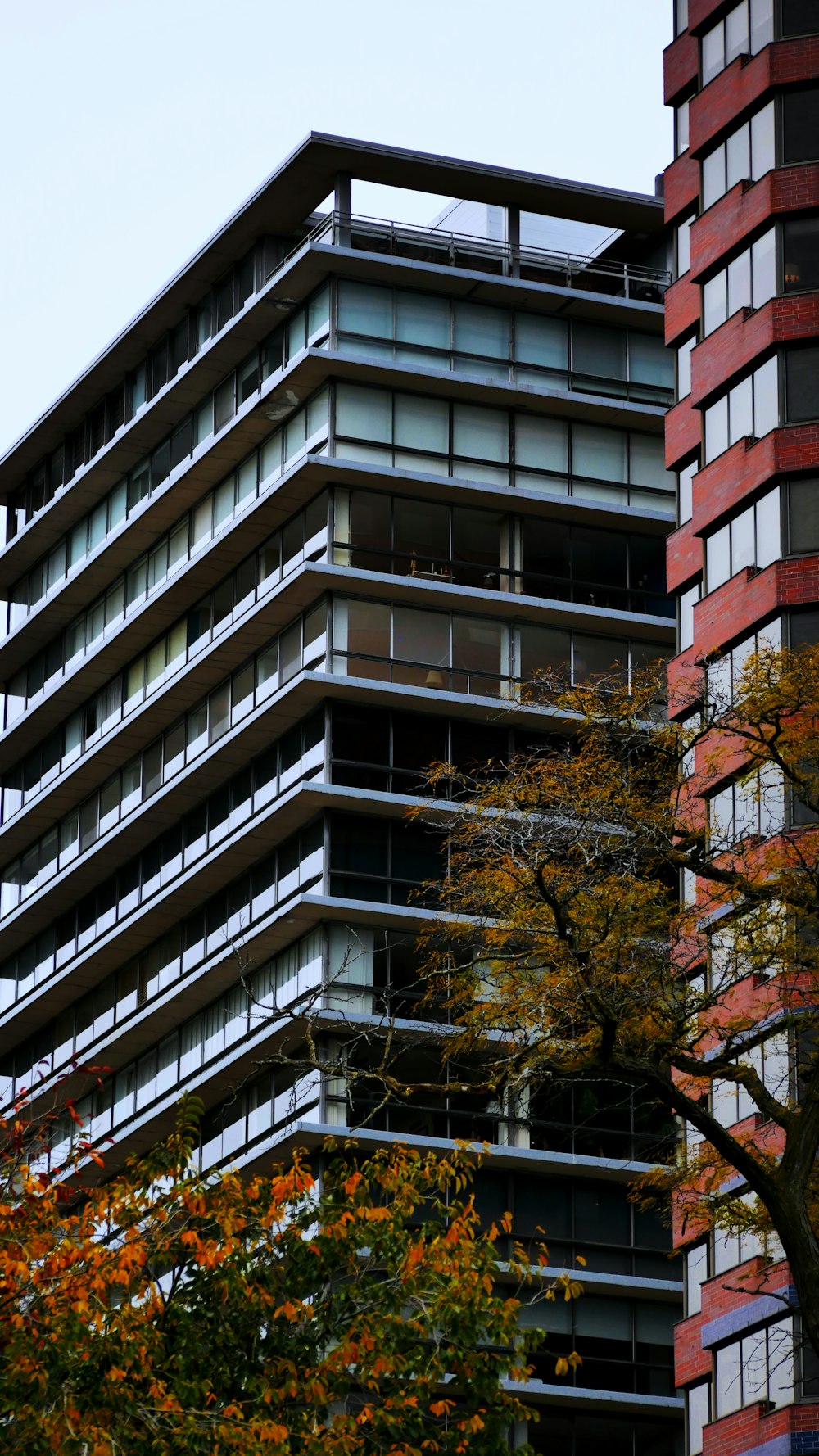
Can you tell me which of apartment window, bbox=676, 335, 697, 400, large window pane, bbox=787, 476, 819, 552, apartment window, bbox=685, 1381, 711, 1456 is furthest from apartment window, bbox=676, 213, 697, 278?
apartment window, bbox=685, 1381, 711, 1456

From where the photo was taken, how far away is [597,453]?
71.2 metres

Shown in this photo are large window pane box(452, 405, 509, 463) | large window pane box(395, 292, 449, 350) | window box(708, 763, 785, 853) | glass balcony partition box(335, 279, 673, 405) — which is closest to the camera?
window box(708, 763, 785, 853)

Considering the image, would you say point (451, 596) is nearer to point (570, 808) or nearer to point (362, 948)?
point (362, 948)

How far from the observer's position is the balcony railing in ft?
229

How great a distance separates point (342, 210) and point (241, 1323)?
46099 mm

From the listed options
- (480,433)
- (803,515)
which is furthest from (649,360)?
(803,515)

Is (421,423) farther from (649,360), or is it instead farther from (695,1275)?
(695,1275)

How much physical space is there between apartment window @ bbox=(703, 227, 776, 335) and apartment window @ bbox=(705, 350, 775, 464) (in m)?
1.55

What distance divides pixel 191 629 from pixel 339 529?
313 inches

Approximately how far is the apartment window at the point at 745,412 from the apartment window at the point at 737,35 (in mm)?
7162

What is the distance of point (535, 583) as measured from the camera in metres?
70.1

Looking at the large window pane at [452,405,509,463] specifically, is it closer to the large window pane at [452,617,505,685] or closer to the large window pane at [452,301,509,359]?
the large window pane at [452,301,509,359]

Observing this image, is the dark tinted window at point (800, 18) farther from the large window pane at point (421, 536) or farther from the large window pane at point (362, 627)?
the large window pane at point (362, 627)

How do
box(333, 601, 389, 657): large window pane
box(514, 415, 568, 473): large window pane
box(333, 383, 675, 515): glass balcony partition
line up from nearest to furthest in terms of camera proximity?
box(333, 601, 389, 657): large window pane → box(333, 383, 675, 515): glass balcony partition → box(514, 415, 568, 473): large window pane
